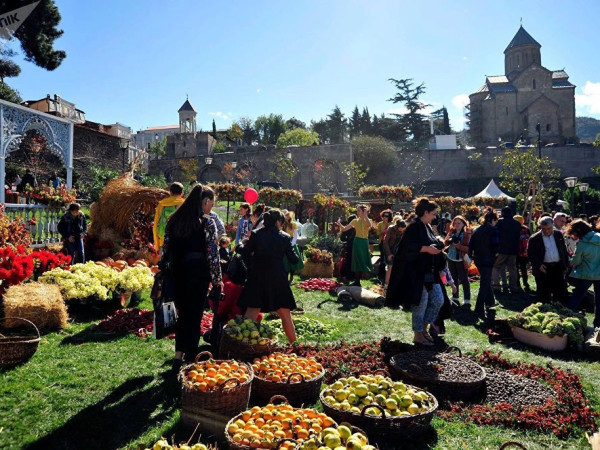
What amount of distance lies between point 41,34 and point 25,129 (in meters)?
9.99

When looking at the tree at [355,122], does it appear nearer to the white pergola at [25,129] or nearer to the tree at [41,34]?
the tree at [41,34]

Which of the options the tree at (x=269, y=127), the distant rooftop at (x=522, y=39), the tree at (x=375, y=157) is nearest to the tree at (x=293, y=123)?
the tree at (x=269, y=127)

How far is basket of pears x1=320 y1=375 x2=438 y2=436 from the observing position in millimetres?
3350

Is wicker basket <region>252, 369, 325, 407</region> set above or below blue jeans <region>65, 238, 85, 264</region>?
below

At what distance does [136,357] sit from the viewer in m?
5.21

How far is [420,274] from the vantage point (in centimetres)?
577

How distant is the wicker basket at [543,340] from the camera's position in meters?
6.20

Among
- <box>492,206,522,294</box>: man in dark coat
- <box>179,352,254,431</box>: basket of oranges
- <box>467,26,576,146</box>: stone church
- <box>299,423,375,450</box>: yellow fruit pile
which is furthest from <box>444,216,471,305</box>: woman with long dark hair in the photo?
<box>467,26,576,146</box>: stone church

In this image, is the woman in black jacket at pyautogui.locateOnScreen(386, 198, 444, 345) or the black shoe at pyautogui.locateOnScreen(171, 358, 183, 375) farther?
the woman in black jacket at pyautogui.locateOnScreen(386, 198, 444, 345)

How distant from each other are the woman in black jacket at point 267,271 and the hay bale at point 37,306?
2.69 metres

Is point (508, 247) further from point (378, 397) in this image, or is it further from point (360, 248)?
point (378, 397)

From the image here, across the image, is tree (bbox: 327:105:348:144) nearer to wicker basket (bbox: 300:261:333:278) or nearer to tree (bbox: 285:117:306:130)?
tree (bbox: 285:117:306:130)

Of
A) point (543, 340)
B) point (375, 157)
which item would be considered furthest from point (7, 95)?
point (375, 157)

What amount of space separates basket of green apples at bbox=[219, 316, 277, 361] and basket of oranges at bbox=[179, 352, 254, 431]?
2.93ft
